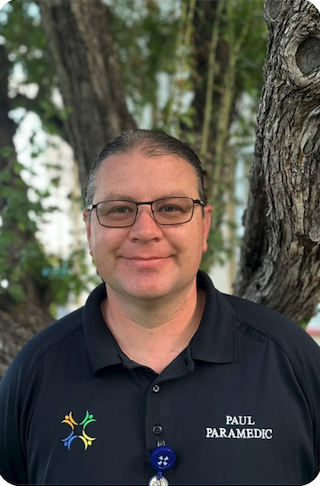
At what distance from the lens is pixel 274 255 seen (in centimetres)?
211

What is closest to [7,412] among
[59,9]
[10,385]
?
[10,385]

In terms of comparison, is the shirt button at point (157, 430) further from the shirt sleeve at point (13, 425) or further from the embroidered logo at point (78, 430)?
the shirt sleeve at point (13, 425)

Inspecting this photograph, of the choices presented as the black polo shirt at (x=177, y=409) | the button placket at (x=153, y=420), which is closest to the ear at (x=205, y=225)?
the black polo shirt at (x=177, y=409)

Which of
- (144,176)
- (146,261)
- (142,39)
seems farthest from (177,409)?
(142,39)

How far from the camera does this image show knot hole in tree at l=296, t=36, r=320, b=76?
59.1 inches

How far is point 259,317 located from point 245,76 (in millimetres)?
1933

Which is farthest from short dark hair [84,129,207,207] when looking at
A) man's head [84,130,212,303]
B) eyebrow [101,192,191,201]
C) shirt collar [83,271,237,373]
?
shirt collar [83,271,237,373]

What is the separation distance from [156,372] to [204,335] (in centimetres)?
19

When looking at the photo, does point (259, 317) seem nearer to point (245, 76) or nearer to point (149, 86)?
point (245, 76)

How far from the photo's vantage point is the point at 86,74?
2902 mm

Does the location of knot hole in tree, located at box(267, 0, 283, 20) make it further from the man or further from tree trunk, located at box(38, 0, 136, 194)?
tree trunk, located at box(38, 0, 136, 194)

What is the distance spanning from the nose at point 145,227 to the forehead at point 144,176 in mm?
52

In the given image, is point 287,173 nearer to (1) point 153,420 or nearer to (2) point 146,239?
(2) point 146,239

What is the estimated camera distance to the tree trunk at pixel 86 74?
2861 mm
